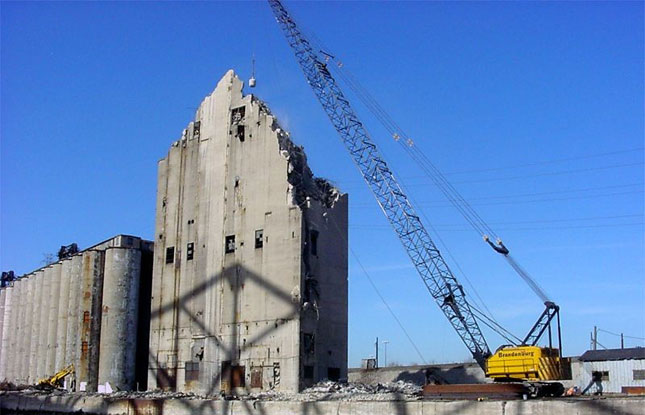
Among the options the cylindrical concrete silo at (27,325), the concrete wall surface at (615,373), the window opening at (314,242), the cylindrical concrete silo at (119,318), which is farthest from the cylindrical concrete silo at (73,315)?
the concrete wall surface at (615,373)

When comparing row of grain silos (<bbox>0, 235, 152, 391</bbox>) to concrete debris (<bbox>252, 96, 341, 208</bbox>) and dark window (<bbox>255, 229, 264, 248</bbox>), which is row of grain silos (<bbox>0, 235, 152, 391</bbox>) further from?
concrete debris (<bbox>252, 96, 341, 208</bbox>)

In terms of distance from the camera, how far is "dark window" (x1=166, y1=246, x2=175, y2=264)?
55625 millimetres

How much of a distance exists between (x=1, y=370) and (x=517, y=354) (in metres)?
49.3

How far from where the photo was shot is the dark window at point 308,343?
47.2m

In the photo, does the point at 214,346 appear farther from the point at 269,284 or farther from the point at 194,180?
the point at 194,180

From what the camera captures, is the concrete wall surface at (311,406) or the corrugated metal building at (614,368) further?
the corrugated metal building at (614,368)

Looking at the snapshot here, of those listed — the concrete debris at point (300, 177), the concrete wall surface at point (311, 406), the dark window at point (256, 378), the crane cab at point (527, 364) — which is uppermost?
the concrete debris at point (300, 177)

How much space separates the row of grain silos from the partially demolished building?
2576 millimetres

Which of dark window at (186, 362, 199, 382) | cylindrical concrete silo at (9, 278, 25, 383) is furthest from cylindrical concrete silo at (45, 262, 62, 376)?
dark window at (186, 362, 199, 382)

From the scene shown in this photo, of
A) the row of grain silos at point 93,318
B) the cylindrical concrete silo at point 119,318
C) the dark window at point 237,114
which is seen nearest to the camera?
the dark window at point 237,114

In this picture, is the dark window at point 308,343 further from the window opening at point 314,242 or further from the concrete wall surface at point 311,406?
the concrete wall surface at point 311,406

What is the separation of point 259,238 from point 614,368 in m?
26.0

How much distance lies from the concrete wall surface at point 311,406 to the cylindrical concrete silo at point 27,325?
9.14m

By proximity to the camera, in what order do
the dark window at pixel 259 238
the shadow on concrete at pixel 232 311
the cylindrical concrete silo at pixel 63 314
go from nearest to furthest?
the shadow on concrete at pixel 232 311
the dark window at pixel 259 238
the cylindrical concrete silo at pixel 63 314
